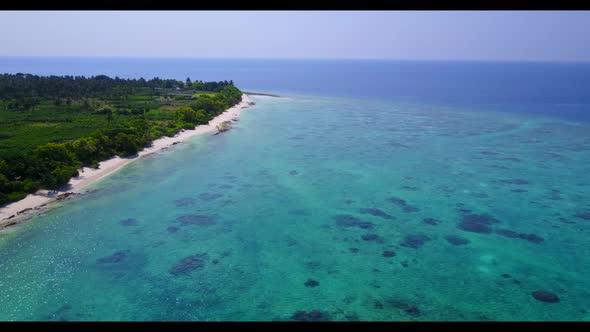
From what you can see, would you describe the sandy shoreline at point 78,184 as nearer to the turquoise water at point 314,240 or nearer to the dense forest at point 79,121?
the dense forest at point 79,121

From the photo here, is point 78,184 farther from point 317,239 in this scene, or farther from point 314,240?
point 317,239

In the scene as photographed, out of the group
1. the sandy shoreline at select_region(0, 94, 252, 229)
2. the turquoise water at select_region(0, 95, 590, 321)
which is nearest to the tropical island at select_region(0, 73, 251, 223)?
the sandy shoreline at select_region(0, 94, 252, 229)

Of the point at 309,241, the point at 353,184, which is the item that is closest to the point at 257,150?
the point at 353,184

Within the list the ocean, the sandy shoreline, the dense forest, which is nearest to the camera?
the ocean

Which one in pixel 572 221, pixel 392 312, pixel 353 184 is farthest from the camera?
pixel 353 184

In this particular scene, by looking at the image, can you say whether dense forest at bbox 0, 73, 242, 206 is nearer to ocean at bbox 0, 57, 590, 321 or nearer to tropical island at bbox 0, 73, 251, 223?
tropical island at bbox 0, 73, 251, 223

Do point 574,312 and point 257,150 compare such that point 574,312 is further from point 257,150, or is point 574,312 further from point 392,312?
point 257,150

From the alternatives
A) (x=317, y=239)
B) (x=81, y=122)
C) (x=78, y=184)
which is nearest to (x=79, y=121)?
(x=81, y=122)
